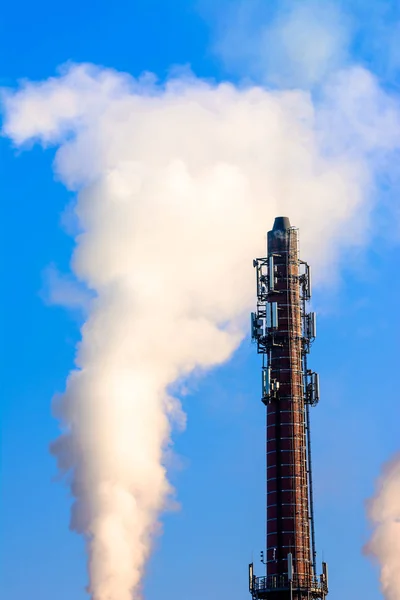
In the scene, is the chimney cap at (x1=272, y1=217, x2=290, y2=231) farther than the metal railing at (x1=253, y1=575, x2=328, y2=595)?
Yes

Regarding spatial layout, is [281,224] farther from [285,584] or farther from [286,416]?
[285,584]

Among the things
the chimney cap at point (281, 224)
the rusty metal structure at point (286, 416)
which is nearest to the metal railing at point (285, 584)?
the rusty metal structure at point (286, 416)

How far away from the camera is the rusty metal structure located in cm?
12612

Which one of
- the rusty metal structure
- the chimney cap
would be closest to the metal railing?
the rusty metal structure

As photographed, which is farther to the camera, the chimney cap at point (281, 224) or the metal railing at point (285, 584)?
the chimney cap at point (281, 224)

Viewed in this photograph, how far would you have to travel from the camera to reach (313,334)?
13650 centimetres

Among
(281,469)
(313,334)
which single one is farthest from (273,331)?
(281,469)

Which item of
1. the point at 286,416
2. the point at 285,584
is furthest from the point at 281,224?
the point at 285,584

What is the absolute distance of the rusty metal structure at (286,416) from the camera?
414ft

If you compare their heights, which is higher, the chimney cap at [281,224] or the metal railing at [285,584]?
the chimney cap at [281,224]

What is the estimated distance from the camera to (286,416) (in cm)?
13150

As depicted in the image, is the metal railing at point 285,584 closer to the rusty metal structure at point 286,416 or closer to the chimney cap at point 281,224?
the rusty metal structure at point 286,416

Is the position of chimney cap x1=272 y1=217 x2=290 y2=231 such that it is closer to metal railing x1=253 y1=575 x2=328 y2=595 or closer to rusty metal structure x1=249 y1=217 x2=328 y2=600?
rusty metal structure x1=249 y1=217 x2=328 y2=600

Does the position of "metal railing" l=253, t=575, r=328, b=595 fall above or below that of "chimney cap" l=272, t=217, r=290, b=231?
below
